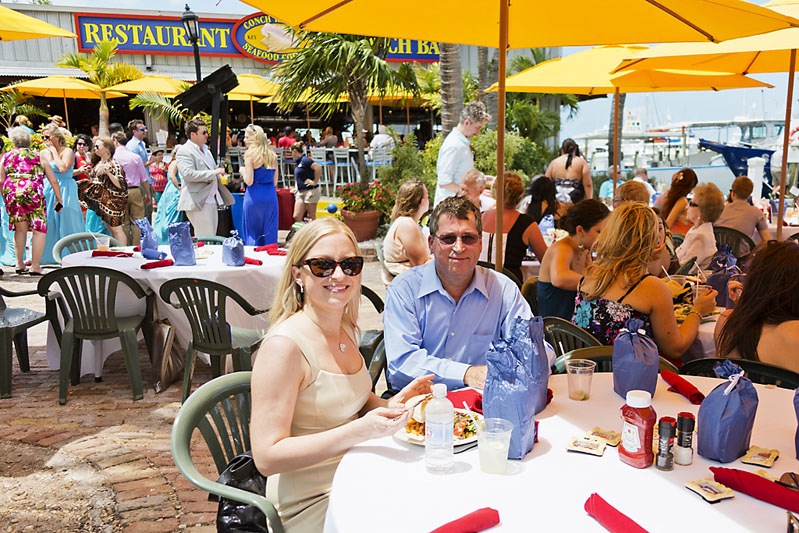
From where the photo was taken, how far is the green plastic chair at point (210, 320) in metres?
4.20

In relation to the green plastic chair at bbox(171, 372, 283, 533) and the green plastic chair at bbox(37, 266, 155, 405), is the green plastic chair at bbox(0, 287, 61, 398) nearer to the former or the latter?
the green plastic chair at bbox(37, 266, 155, 405)


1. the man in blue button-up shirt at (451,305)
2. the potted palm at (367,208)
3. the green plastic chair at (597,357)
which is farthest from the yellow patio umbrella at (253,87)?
the green plastic chair at (597,357)

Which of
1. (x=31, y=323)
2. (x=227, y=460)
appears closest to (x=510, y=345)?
(x=227, y=460)

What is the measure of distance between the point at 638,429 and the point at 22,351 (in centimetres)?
503

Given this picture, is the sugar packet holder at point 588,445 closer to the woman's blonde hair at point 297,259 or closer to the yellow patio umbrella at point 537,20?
the woman's blonde hair at point 297,259

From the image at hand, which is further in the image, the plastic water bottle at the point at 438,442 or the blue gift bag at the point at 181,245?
the blue gift bag at the point at 181,245

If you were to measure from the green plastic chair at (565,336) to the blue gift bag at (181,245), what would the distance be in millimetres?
2846

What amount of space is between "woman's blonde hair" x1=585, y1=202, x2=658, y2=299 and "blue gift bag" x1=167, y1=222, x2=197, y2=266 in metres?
3.04

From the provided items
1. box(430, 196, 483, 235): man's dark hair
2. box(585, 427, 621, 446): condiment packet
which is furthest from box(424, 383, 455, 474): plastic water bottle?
box(430, 196, 483, 235): man's dark hair

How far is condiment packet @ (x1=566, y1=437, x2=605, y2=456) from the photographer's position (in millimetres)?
1836

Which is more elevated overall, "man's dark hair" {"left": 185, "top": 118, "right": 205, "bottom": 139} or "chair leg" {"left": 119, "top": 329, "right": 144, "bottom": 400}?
"man's dark hair" {"left": 185, "top": 118, "right": 205, "bottom": 139}

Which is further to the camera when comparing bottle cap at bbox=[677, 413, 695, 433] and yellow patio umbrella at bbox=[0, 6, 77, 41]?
yellow patio umbrella at bbox=[0, 6, 77, 41]

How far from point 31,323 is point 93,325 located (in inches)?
22.3

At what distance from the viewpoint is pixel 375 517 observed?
4.99 feet
